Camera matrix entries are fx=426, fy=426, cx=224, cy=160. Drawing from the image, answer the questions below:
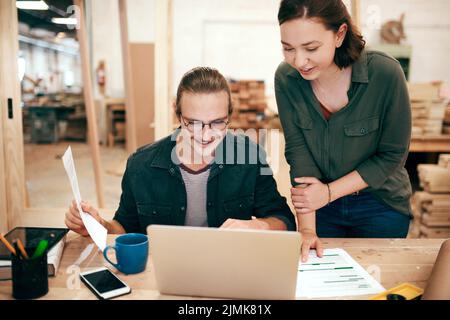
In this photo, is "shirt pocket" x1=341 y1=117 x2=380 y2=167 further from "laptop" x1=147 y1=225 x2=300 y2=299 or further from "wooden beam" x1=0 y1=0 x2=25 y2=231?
"wooden beam" x1=0 y1=0 x2=25 y2=231

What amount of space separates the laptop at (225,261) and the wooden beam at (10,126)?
2.17m

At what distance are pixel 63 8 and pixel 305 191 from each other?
7.43 feet

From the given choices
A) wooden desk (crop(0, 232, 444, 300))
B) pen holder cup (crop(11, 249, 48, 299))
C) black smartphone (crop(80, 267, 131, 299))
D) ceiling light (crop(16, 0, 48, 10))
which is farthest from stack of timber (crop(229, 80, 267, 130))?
pen holder cup (crop(11, 249, 48, 299))

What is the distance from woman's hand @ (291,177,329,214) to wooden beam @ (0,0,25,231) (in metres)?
2.05

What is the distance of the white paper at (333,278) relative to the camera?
2.97 feet

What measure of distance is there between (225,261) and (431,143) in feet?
11.2

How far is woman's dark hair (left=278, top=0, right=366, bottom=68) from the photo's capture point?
117 cm

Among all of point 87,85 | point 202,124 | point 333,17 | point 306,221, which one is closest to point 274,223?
point 306,221

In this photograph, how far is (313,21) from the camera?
1175mm

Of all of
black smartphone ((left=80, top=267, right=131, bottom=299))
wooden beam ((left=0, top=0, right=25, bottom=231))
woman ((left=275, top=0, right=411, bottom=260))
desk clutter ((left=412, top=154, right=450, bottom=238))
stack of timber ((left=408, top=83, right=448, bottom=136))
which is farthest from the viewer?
stack of timber ((left=408, top=83, right=448, bottom=136))

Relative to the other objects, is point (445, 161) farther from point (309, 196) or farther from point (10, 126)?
point (10, 126)

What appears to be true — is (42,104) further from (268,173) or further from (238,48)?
(268,173)
